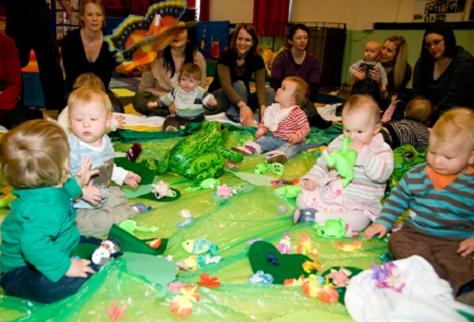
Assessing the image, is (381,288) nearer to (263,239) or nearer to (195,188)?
(263,239)

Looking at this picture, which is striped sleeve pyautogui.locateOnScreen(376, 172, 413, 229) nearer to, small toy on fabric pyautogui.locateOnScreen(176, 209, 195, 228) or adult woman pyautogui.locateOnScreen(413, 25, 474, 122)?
small toy on fabric pyautogui.locateOnScreen(176, 209, 195, 228)

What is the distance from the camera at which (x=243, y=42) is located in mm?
3316

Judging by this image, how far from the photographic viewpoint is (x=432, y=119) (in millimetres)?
3020

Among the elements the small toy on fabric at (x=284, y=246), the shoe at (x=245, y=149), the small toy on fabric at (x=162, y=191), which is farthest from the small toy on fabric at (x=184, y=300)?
the shoe at (x=245, y=149)

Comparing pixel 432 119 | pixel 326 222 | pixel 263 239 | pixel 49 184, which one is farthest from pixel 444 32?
pixel 49 184

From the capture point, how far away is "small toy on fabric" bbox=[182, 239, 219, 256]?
1461 millimetres

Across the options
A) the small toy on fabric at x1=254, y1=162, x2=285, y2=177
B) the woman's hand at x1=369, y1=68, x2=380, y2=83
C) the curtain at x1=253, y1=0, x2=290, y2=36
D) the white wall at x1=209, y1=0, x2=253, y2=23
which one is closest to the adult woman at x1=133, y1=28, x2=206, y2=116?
the small toy on fabric at x1=254, y1=162, x2=285, y2=177

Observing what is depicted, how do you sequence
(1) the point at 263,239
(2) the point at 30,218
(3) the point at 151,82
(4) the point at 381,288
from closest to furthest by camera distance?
(2) the point at 30,218 < (4) the point at 381,288 < (1) the point at 263,239 < (3) the point at 151,82

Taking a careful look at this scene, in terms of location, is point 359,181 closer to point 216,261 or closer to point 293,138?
point 216,261

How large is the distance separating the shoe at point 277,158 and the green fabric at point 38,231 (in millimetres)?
1383

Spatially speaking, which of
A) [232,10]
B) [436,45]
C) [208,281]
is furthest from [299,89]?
[232,10]

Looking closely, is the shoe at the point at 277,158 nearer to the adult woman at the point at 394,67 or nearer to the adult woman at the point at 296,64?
the adult woman at the point at 296,64

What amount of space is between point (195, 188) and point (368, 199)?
77 cm

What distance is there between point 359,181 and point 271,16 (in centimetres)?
543
